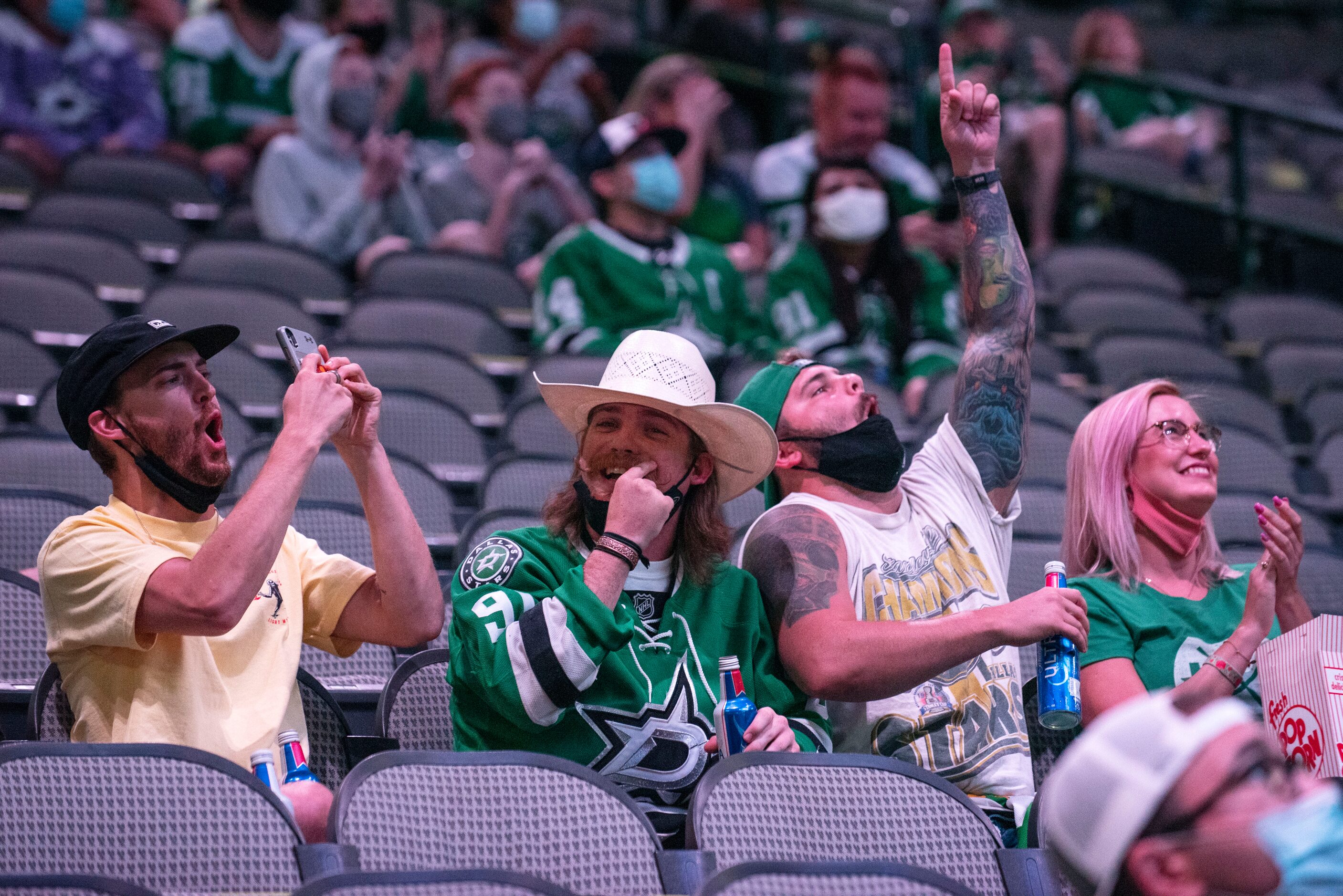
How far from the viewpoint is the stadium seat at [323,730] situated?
103 inches

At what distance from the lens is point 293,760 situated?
2.37 meters

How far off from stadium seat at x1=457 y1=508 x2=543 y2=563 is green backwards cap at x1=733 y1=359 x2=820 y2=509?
585mm

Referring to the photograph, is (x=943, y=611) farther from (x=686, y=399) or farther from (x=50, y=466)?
(x=50, y=466)

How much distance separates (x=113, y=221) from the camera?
5.78 meters

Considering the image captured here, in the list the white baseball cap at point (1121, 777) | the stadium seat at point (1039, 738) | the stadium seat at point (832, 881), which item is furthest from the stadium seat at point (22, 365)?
the white baseball cap at point (1121, 777)

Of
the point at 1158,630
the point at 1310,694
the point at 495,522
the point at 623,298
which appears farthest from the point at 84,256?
the point at 1310,694

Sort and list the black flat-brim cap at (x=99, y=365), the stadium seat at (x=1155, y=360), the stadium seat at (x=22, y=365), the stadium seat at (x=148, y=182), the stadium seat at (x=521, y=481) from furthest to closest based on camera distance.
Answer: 1. the stadium seat at (x=148, y=182)
2. the stadium seat at (x=1155, y=360)
3. the stadium seat at (x=22, y=365)
4. the stadium seat at (x=521, y=481)
5. the black flat-brim cap at (x=99, y=365)

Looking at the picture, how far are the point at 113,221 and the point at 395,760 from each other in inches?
167

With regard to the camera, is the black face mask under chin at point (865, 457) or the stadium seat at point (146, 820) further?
the black face mask under chin at point (865, 457)

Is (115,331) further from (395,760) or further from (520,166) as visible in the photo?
(520,166)

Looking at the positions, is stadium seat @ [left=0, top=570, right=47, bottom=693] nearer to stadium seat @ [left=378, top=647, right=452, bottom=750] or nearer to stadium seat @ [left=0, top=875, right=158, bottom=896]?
stadium seat @ [left=378, top=647, right=452, bottom=750]

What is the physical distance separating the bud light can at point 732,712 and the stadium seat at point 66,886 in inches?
38.6

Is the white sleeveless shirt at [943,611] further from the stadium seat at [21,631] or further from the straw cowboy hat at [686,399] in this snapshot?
the stadium seat at [21,631]

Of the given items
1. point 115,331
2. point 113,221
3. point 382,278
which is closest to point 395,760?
point 115,331
